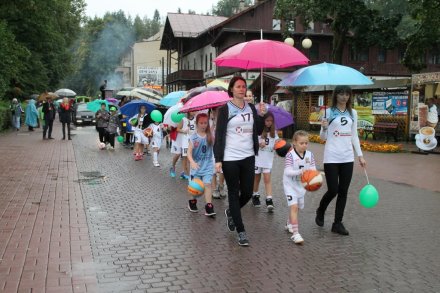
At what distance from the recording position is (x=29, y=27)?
33594mm

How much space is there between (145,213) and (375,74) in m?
39.1

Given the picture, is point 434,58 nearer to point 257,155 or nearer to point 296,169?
point 296,169

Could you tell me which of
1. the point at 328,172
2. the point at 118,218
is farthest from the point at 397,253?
the point at 118,218

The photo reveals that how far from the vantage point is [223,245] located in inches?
224

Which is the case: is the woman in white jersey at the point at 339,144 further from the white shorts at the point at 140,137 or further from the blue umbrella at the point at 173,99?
the white shorts at the point at 140,137

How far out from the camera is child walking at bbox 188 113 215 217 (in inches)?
275

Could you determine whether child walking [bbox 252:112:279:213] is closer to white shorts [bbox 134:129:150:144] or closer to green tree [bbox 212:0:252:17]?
white shorts [bbox 134:129:150:144]

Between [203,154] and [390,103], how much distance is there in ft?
49.7

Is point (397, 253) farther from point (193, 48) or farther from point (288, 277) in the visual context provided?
point (193, 48)

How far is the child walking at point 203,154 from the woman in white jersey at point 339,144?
1682 millimetres

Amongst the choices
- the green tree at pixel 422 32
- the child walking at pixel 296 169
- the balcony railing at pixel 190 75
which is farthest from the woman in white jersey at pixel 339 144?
the balcony railing at pixel 190 75

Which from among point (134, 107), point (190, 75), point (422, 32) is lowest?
point (134, 107)

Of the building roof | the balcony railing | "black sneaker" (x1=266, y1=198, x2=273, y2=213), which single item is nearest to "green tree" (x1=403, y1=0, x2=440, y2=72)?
"black sneaker" (x1=266, y1=198, x2=273, y2=213)

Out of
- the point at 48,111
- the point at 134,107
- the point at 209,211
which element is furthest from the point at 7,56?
the point at 209,211
